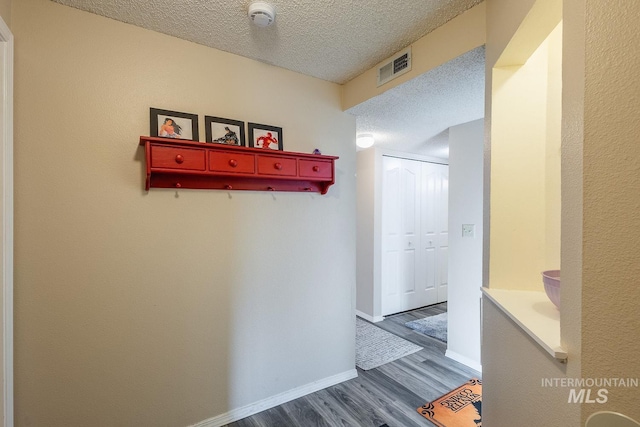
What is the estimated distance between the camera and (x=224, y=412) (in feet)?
5.75

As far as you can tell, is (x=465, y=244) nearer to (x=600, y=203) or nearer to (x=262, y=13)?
(x=600, y=203)

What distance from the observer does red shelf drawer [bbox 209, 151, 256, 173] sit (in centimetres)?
158

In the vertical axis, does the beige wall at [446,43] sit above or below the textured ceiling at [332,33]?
below

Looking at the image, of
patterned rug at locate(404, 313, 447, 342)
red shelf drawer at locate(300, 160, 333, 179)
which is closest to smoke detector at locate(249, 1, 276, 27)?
red shelf drawer at locate(300, 160, 333, 179)

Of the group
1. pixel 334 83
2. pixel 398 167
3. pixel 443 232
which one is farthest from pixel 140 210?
pixel 443 232

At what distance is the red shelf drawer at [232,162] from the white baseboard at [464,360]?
2.44 meters

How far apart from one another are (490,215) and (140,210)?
1757 millimetres

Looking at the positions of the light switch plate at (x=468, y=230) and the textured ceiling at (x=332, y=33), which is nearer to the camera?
the textured ceiling at (x=332, y=33)

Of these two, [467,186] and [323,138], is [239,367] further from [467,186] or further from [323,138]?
[467,186]

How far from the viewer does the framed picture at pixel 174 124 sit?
5.02ft

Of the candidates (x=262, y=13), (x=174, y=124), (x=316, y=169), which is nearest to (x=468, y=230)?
(x=316, y=169)

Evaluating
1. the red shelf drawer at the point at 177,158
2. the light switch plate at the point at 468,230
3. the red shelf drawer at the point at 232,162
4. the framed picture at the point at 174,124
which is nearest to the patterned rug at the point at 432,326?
the light switch plate at the point at 468,230

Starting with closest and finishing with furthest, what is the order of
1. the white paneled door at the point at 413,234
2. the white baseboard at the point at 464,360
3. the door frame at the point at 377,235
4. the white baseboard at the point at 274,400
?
the white baseboard at the point at 274,400 → the white baseboard at the point at 464,360 → the door frame at the point at 377,235 → the white paneled door at the point at 413,234

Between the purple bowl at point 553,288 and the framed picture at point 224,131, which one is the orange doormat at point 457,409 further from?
the framed picture at point 224,131
